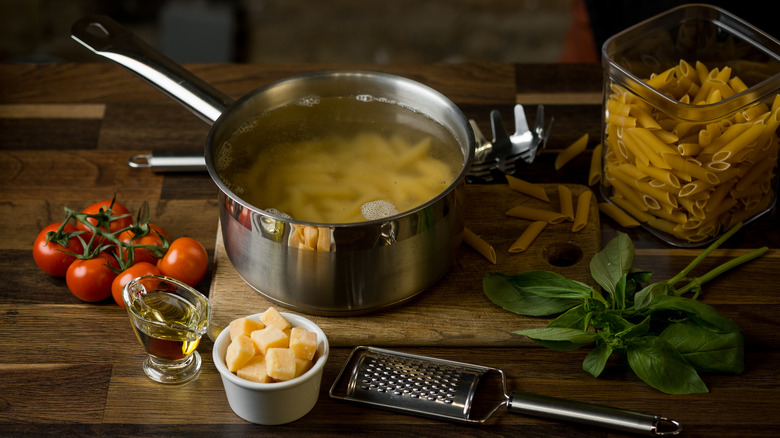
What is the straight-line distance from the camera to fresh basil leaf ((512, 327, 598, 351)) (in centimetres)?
144

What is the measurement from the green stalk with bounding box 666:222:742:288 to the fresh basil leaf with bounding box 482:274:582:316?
19 centimetres

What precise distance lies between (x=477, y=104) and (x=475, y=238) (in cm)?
57

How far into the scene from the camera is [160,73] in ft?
5.66

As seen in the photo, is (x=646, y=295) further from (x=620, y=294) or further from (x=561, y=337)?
(x=561, y=337)

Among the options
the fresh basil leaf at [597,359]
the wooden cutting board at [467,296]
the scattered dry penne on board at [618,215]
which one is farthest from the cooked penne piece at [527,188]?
the fresh basil leaf at [597,359]

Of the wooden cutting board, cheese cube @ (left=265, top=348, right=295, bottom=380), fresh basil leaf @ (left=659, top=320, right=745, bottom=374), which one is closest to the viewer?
cheese cube @ (left=265, top=348, right=295, bottom=380)

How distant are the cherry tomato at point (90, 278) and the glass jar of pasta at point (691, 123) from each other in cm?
100

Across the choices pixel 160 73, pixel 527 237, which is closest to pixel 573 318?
pixel 527 237

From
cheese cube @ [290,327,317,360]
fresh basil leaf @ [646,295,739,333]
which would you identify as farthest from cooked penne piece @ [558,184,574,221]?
cheese cube @ [290,327,317,360]

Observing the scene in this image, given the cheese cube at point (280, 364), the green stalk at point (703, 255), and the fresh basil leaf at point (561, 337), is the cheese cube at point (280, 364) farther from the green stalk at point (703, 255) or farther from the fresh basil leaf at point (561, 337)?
the green stalk at point (703, 255)

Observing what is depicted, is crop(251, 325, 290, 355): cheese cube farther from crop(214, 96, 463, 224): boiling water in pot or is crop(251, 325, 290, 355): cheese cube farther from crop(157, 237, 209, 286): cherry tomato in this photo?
crop(157, 237, 209, 286): cherry tomato

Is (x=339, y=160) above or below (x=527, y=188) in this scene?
above

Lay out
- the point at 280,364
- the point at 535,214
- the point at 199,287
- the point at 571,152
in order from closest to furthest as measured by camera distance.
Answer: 1. the point at 280,364
2. the point at 199,287
3. the point at 535,214
4. the point at 571,152

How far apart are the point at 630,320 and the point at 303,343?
572 millimetres
